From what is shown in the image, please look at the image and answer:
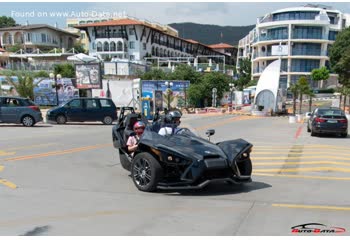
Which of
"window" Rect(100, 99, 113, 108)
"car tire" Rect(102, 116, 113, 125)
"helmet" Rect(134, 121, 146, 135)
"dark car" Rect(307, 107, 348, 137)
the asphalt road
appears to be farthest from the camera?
"car tire" Rect(102, 116, 113, 125)

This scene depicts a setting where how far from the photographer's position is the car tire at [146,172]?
685 centimetres

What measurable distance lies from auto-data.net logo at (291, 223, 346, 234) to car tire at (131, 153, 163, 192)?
8.56ft

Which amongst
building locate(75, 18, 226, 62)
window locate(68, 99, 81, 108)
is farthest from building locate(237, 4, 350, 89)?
window locate(68, 99, 81, 108)

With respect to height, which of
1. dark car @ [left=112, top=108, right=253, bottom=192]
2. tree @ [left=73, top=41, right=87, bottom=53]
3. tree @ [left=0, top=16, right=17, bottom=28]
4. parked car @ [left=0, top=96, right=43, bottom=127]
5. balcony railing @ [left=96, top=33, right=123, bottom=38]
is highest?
tree @ [left=0, top=16, right=17, bottom=28]

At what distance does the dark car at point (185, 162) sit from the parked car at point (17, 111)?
1572 cm

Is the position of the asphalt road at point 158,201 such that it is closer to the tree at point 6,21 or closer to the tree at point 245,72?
the tree at point 245,72

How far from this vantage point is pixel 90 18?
114m

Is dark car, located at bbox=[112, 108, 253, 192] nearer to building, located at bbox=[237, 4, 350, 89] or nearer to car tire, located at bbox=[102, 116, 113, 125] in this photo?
car tire, located at bbox=[102, 116, 113, 125]

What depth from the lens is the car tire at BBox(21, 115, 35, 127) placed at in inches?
853

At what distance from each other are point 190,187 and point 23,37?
94.2 meters

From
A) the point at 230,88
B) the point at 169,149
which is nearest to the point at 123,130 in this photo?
the point at 169,149

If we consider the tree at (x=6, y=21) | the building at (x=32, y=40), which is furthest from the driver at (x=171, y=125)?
the tree at (x=6, y=21)

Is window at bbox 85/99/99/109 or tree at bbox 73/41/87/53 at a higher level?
tree at bbox 73/41/87/53

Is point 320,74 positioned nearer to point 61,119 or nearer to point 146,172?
point 61,119
